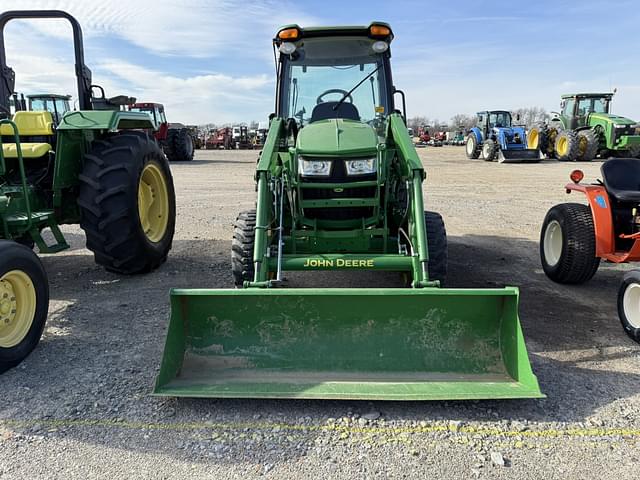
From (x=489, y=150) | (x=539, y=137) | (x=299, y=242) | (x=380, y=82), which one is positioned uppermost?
(x=380, y=82)

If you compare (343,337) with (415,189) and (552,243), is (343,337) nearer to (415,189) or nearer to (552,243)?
(415,189)

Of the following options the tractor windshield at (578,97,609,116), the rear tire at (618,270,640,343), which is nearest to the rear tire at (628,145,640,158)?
the tractor windshield at (578,97,609,116)

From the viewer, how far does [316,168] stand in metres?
4.28

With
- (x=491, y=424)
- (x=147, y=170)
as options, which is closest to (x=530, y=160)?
(x=147, y=170)

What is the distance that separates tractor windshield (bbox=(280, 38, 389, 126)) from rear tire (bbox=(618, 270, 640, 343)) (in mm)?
2642

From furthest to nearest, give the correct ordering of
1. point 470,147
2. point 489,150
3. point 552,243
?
point 470,147 < point 489,150 < point 552,243

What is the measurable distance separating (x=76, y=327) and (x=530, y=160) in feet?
70.4

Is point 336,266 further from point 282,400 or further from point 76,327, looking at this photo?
point 76,327

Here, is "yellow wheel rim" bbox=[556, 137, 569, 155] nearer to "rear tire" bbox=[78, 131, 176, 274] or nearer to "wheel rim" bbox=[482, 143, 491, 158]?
"wheel rim" bbox=[482, 143, 491, 158]

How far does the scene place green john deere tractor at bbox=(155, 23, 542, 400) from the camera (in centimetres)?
308

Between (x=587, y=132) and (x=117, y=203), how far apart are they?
20831 mm

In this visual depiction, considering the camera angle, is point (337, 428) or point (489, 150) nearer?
point (337, 428)

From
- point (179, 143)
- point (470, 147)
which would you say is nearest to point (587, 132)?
point (470, 147)

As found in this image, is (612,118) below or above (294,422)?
above
